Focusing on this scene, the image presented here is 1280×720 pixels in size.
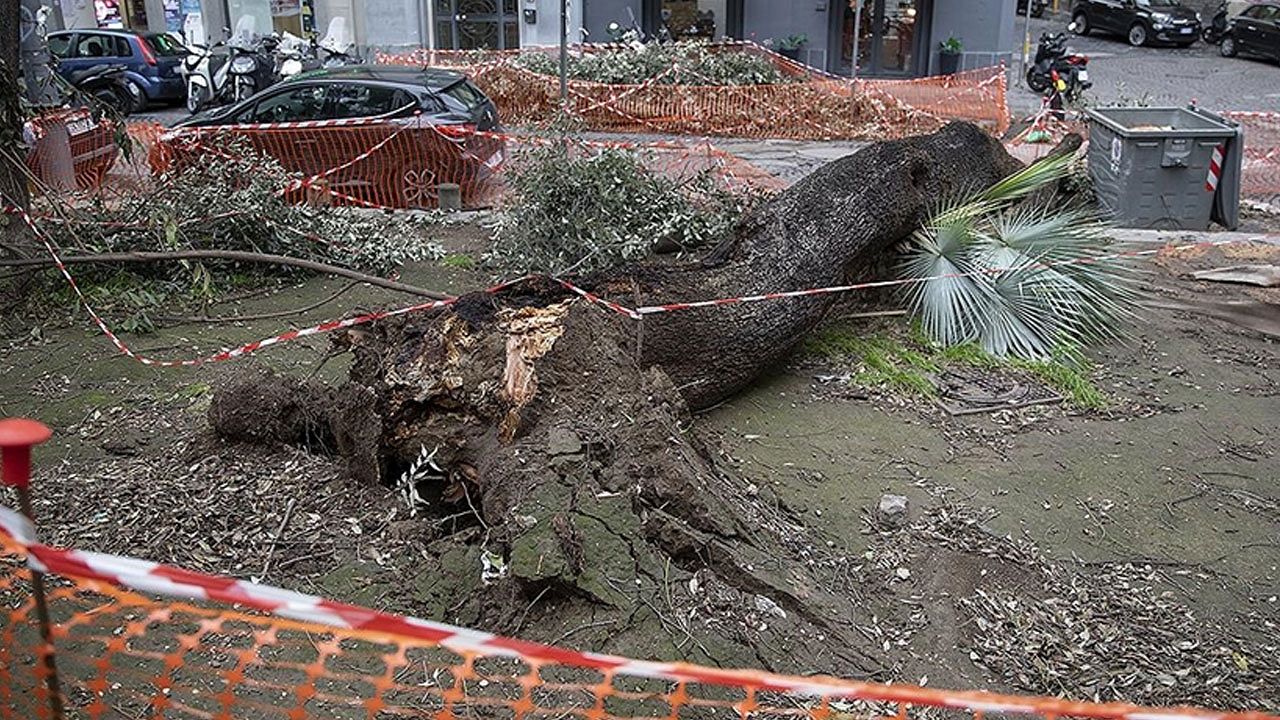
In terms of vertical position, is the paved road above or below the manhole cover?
above

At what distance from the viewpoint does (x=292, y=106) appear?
36.8 ft

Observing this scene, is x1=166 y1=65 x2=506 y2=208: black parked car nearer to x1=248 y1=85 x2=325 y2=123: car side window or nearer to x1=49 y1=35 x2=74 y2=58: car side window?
x1=248 y1=85 x2=325 y2=123: car side window

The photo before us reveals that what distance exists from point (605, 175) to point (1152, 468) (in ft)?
14.1

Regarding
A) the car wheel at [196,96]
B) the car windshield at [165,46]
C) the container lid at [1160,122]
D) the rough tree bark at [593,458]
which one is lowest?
the rough tree bark at [593,458]

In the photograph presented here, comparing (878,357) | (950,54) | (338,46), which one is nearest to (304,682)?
(878,357)

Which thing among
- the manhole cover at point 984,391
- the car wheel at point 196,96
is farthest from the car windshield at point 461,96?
the car wheel at point 196,96

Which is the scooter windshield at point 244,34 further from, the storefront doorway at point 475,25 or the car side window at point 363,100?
the car side window at point 363,100

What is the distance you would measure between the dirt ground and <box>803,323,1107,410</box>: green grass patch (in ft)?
0.43

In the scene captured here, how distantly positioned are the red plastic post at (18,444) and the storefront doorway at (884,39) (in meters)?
19.9

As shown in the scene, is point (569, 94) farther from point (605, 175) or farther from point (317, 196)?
point (605, 175)

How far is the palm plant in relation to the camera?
7.10 metres

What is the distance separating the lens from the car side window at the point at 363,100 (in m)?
11.2

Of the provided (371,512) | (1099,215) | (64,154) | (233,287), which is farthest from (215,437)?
(1099,215)

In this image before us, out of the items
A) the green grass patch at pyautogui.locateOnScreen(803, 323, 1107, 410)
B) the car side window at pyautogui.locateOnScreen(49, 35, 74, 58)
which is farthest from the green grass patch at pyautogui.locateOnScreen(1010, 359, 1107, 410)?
the car side window at pyautogui.locateOnScreen(49, 35, 74, 58)
